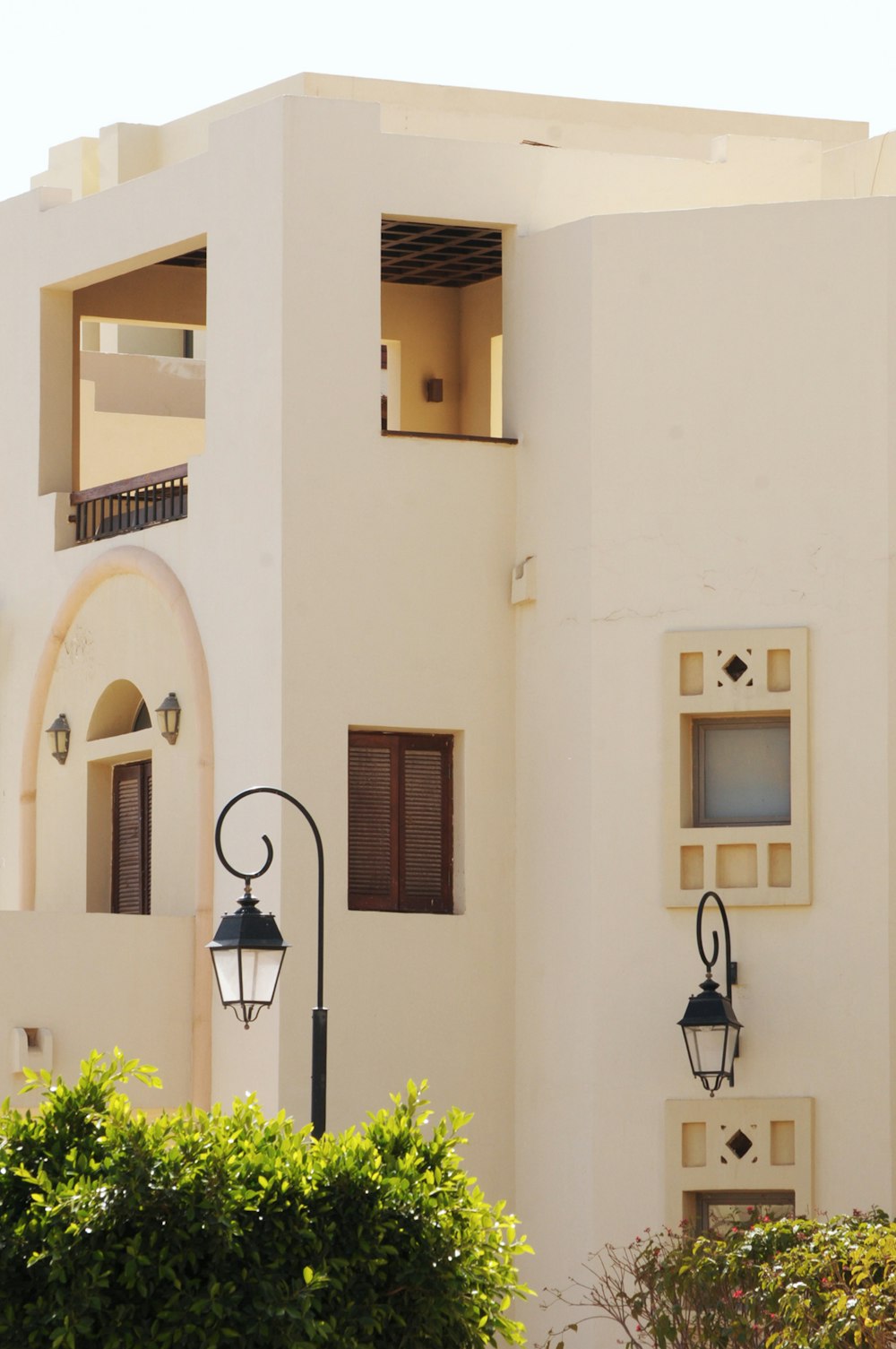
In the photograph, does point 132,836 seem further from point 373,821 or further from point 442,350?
point 442,350

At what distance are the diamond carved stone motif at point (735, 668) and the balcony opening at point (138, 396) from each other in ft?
14.5

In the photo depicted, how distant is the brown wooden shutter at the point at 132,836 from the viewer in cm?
2033

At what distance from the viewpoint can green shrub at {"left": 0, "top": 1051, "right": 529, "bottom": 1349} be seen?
35.2 feet

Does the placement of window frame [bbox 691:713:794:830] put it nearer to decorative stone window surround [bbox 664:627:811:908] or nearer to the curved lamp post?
decorative stone window surround [bbox 664:627:811:908]

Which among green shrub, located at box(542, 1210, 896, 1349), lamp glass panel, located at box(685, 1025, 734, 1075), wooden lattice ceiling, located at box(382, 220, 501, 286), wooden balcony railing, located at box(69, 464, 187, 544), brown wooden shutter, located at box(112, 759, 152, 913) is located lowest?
green shrub, located at box(542, 1210, 896, 1349)

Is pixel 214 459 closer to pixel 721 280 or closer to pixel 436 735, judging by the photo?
pixel 436 735

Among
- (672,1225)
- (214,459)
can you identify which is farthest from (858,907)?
(214,459)

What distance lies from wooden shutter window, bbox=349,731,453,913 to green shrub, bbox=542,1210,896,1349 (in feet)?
9.34

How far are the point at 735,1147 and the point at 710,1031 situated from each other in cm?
89

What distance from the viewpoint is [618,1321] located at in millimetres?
16484

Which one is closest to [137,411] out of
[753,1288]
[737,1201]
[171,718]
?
[171,718]

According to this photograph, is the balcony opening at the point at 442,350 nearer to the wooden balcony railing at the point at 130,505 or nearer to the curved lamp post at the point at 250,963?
the wooden balcony railing at the point at 130,505

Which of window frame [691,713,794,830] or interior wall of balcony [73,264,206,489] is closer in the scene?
window frame [691,713,794,830]

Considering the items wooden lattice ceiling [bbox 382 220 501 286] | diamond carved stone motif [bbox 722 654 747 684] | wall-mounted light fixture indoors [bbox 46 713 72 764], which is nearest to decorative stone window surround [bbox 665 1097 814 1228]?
diamond carved stone motif [bbox 722 654 747 684]
